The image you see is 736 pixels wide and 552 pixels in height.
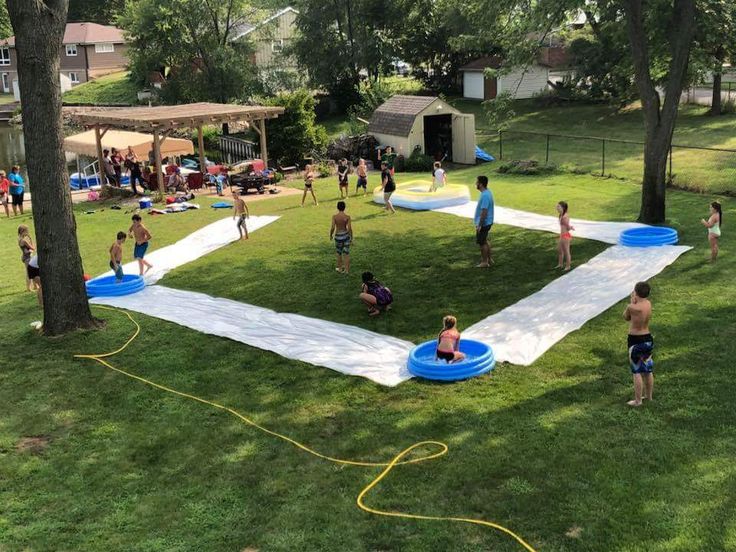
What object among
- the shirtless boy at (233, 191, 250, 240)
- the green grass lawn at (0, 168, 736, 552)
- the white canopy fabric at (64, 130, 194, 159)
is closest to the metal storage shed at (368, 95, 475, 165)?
the white canopy fabric at (64, 130, 194, 159)

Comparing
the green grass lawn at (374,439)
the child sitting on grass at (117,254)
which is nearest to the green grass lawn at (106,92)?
the child sitting on grass at (117,254)

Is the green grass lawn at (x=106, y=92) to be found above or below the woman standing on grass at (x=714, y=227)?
above

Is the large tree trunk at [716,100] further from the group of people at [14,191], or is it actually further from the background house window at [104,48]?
the background house window at [104,48]

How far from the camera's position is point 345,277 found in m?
15.2

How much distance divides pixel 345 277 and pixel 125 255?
6.42 m

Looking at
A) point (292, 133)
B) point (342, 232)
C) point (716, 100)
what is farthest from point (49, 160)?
point (716, 100)

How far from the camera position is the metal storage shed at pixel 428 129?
3145 cm

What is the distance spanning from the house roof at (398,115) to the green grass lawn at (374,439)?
18.7 meters

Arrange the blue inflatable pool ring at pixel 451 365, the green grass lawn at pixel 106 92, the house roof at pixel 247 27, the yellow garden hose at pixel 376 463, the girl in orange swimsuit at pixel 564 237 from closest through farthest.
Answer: the yellow garden hose at pixel 376 463 < the blue inflatable pool ring at pixel 451 365 < the girl in orange swimsuit at pixel 564 237 < the house roof at pixel 247 27 < the green grass lawn at pixel 106 92

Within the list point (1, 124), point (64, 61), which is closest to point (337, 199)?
point (1, 124)

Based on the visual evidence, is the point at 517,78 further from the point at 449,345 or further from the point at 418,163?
the point at 449,345

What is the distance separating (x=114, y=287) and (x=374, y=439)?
8527mm

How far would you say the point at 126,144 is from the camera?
2989 centimetres

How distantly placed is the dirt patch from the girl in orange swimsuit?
1019cm
